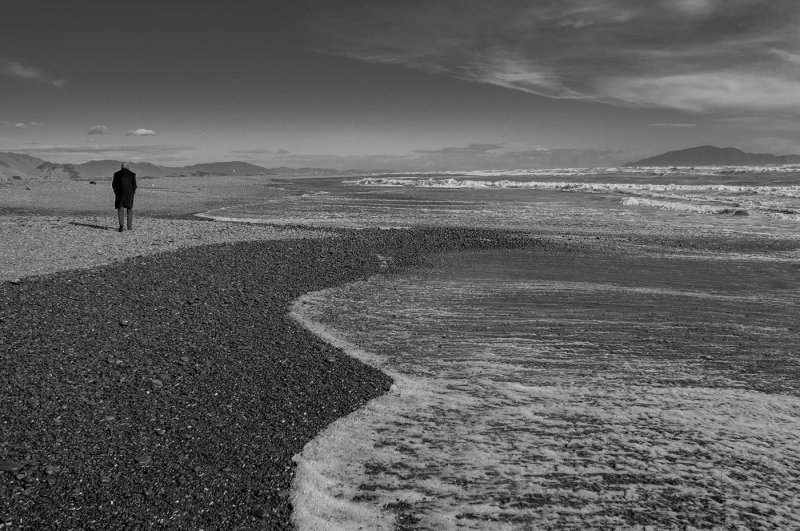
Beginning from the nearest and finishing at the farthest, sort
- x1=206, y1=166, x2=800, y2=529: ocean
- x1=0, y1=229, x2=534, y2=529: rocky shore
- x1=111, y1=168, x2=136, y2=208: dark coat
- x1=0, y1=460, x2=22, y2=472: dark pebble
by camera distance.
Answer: x1=0, y1=229, x2=534, y2=529: rocky shore < x1=206, y1=166, x2=800, y2=529: ocean < x1=0, y1=460, x2=22, y2=472: dark pebble < x1=111, y1=168, x2=136, y2=208: dark coat

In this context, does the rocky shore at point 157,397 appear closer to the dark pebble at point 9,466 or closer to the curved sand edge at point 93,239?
the dark pebble at point 9,466

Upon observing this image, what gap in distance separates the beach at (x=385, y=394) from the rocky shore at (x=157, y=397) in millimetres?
29

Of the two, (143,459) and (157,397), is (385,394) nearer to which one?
(157,397)

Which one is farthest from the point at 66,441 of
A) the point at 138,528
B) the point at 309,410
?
the point at 309,410

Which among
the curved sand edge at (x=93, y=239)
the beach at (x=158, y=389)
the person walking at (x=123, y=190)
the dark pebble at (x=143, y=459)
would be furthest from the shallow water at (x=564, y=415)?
the person walking at (x=123, y=190)

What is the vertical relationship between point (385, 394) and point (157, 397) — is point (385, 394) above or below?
below

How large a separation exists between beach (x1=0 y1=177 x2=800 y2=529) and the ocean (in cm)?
3

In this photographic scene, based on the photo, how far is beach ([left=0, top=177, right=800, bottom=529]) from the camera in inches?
184

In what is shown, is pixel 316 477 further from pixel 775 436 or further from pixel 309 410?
pixel 775 436

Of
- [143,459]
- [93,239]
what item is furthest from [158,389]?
[93,239]

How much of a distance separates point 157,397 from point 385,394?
2.71 m

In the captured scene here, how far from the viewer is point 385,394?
6.97 metres

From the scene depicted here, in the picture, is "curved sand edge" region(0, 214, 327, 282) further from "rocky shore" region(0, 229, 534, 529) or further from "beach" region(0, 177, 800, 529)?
"rocky shore" region(0, 229, 534, 529)

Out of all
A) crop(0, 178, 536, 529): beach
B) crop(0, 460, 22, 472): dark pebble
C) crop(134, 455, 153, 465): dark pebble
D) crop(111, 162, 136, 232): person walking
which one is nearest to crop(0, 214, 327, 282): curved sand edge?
crop(0, 178, 536, 529): beach
